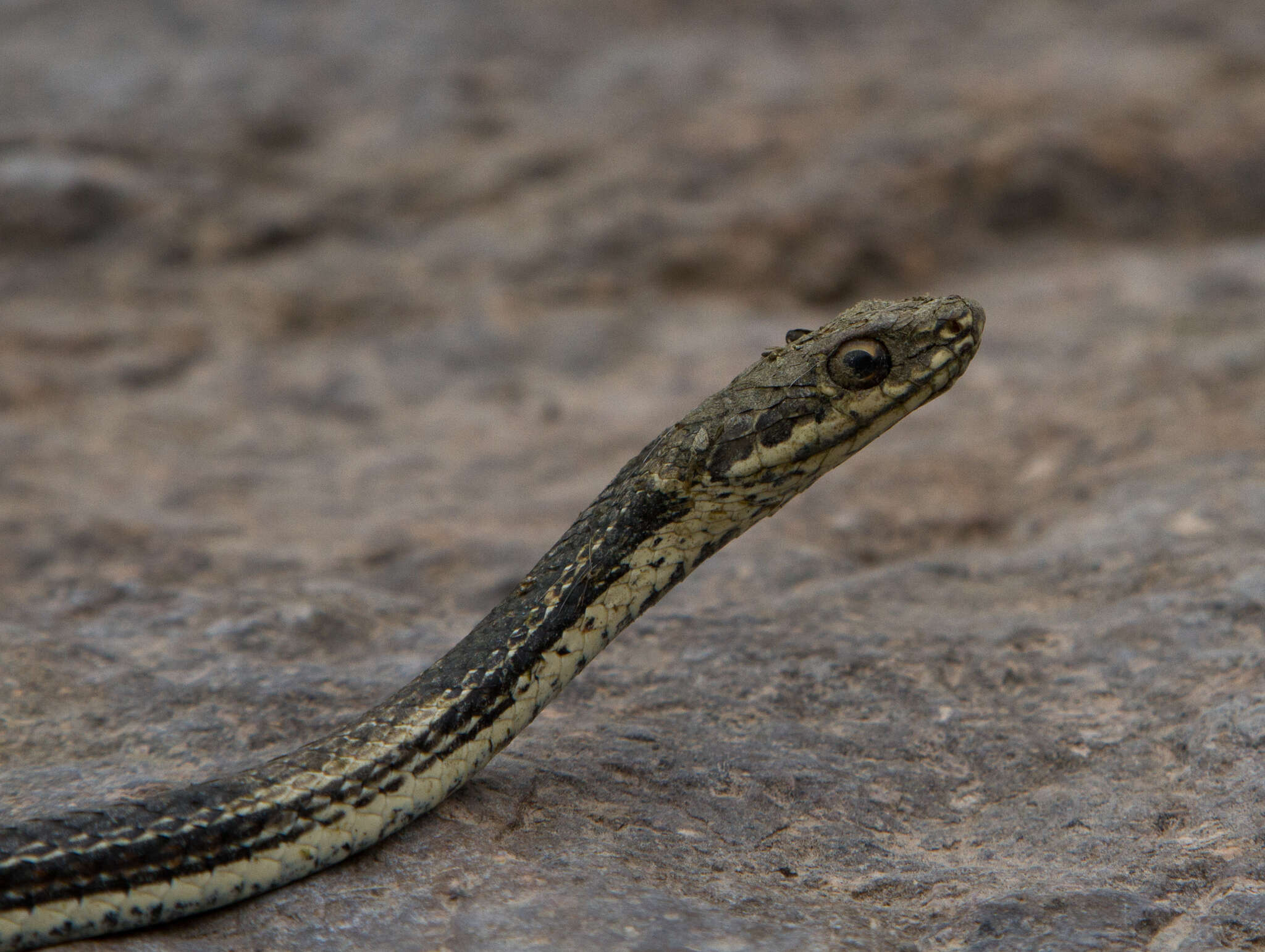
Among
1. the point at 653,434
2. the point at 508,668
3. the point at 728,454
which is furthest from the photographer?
the point at 653,434

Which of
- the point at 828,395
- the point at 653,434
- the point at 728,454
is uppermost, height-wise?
the point at 828,395

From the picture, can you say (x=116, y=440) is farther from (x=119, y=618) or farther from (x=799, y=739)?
(x=799, y=739)

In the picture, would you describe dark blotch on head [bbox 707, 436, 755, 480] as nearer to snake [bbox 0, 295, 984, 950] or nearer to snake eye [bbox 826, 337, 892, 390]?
snake [bbox 0, 295, 984, 950]

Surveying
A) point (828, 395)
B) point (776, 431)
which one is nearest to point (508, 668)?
point (776, 431)

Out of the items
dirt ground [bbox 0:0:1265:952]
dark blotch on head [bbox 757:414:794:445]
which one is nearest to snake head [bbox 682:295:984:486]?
dark blotch on head [bbox 757:414:794:445]

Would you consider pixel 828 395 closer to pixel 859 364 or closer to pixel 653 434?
pixel 859 364

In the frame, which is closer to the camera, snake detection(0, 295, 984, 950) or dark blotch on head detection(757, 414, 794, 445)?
snake detection(0, 295, 984, 950)

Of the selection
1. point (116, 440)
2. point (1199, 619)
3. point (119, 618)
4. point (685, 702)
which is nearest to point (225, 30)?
point (116, 440)
